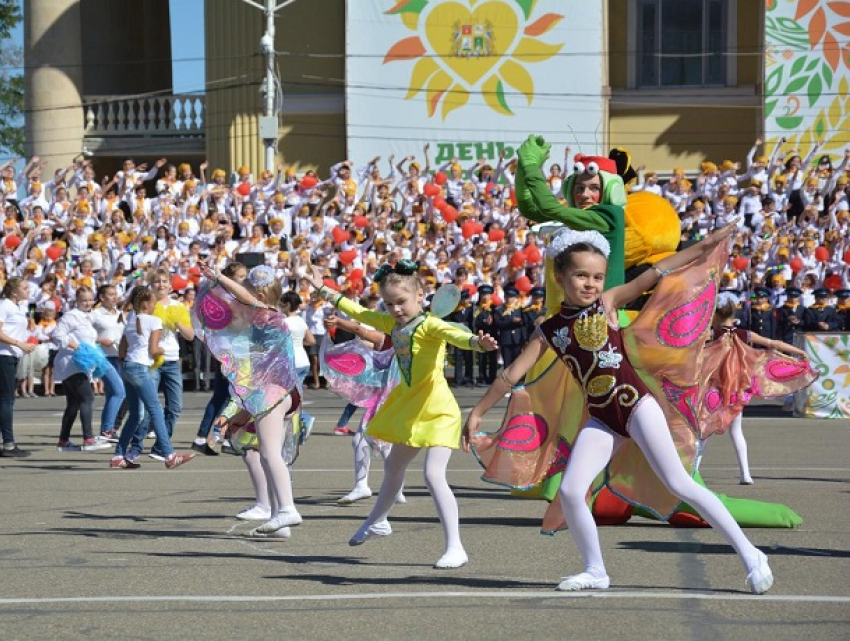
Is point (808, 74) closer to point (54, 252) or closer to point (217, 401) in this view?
point (54, 252)

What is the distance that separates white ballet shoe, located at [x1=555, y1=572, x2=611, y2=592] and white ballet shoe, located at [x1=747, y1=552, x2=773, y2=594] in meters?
0.64

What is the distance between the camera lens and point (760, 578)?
6.91 metres

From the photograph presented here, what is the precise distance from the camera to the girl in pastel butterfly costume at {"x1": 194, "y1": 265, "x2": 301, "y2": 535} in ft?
31.2

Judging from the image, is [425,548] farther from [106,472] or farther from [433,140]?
[433,140]

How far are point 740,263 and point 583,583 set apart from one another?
17.4 m

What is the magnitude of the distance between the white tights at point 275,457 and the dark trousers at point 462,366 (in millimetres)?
14549

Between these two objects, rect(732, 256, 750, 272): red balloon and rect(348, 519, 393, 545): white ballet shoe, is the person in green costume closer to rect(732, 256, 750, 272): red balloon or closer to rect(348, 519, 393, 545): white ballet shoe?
rect(348, 519, 393, 545): white ballet shoe

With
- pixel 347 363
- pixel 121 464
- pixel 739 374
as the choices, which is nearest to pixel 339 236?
pixel 121 464

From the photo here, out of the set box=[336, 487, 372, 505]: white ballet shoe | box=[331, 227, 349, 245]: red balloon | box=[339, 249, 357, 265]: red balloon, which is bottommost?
box=[336, 487, 372, 505]: white ballet shoe

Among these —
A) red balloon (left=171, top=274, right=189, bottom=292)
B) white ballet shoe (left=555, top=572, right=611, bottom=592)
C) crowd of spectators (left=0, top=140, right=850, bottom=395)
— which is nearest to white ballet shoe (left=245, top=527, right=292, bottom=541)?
white ballet shoe (left=555, top=572, right=611, bottom=592)

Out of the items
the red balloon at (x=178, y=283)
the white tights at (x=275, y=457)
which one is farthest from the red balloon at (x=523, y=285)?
the white tights at (x=275, y=457)

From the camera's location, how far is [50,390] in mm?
24141

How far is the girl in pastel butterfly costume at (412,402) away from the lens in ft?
26.7

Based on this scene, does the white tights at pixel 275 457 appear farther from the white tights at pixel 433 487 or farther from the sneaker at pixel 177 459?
the sneaker at pixel 177 459
